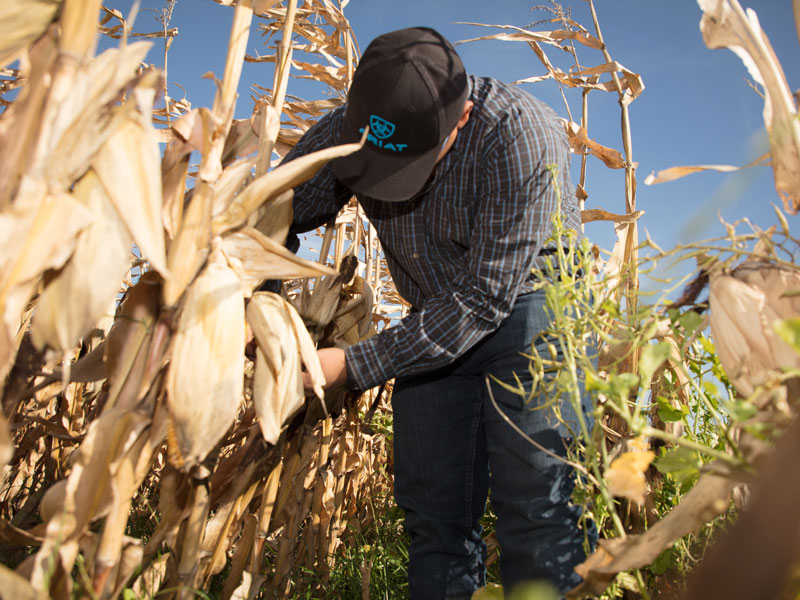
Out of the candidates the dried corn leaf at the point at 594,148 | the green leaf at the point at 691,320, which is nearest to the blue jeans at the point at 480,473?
the green leaf at the point at 691,320

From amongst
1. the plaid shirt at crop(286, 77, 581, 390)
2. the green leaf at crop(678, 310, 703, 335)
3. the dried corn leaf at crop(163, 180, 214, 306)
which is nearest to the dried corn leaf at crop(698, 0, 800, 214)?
the green leaf at crop(678, 310, 703, 335)

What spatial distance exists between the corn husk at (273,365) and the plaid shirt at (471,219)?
0.32 meters

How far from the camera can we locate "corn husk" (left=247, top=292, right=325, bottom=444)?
93cm

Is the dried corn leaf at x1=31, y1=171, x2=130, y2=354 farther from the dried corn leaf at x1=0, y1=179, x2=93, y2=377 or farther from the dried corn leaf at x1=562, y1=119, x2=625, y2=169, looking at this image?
the dried corn leaf at x1=562, y1=119, x2=625, y2=169

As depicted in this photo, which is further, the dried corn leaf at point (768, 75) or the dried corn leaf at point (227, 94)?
the dried corn leaf at point (227, 94)

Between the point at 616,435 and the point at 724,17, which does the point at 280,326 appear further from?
the point at 616,435

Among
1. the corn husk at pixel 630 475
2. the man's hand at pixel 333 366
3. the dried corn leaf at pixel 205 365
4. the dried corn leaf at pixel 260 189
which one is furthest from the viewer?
the man's hand at pixel 333 366

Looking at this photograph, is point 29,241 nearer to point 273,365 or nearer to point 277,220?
point 273,365

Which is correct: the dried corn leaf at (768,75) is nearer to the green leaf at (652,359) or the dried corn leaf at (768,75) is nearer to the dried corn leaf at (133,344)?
the green leaf at (652,359)

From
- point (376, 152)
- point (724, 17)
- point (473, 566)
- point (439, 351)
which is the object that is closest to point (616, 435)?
point (473, 566)

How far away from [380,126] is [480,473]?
3.26 feet

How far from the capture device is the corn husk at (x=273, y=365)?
0.93m

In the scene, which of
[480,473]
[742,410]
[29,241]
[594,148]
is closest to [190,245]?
[29,241]

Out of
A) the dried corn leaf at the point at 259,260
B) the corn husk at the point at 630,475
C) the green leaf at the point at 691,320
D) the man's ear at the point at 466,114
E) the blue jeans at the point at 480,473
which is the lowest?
the blue jeans at the point at 480,473
